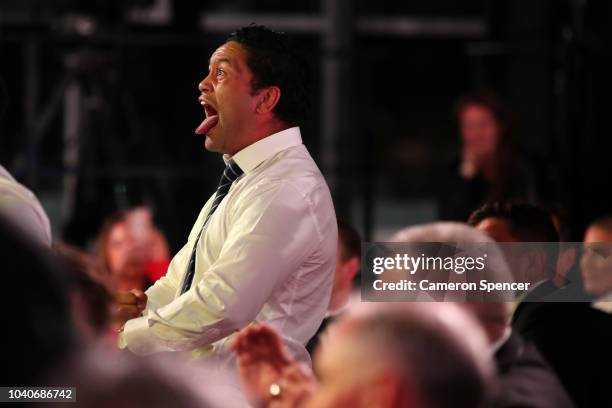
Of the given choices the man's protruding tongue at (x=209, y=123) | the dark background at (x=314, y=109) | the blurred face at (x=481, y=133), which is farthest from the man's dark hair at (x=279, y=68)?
the dark background at (x=314, y=109)

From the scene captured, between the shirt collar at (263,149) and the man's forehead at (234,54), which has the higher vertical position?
the man's forehead at (234,54)

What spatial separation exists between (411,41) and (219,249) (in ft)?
16.6

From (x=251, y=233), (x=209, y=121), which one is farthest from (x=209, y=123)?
(x=251, y=233)

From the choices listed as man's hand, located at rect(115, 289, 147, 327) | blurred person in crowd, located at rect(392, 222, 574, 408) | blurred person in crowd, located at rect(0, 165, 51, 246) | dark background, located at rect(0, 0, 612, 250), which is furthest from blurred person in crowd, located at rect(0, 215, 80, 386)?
dark background, located at rect(0, 0, 612, 250)

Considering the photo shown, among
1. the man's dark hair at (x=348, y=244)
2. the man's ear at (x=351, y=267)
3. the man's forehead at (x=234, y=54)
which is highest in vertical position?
the man's forehead at (x=234, y=54)

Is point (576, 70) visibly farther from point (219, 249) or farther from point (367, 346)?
point (367, 346)

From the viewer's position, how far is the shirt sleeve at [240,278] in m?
2.49

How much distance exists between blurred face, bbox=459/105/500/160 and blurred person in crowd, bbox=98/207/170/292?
1.19 meters

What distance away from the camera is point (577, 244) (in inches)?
139

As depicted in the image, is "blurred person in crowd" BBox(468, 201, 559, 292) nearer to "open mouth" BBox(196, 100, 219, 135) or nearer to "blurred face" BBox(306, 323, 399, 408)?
"open mouth" BBox(196, 100, 219, 135)

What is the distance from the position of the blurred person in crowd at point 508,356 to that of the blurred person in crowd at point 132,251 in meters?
1.97

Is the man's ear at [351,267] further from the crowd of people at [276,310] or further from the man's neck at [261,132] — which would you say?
the man's neck at [261,132]

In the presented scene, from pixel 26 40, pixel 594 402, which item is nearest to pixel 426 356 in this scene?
pixel 594 402

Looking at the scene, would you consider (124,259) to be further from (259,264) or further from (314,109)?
(259,264)
